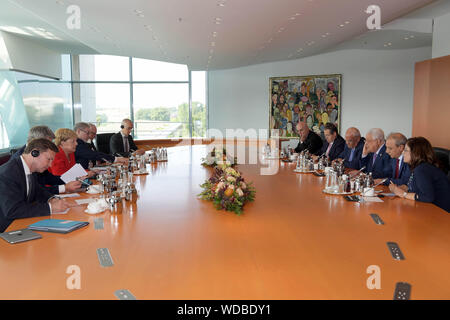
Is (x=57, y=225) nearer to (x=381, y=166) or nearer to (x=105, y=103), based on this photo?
(x=381, y=166)

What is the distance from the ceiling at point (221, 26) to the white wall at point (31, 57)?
39 centimetres

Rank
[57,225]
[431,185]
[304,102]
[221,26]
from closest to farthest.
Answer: [57,225] → [431,185] → [221,26] → [304,102]

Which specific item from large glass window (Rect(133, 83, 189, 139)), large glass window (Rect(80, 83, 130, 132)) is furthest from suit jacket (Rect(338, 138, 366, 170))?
large glass window (Rect(80, 83, 130, 132))

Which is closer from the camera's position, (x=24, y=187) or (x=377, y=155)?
(x=24, y=187)

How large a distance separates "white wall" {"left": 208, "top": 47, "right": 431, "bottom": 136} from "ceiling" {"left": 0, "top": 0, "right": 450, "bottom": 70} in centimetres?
50

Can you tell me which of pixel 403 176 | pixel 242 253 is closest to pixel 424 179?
pixel 403 176

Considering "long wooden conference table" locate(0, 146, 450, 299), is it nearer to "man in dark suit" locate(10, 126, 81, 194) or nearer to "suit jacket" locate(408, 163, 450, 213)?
"suit jacket" locate(408, 163, 450, 213)

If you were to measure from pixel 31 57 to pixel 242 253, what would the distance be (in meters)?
10.7

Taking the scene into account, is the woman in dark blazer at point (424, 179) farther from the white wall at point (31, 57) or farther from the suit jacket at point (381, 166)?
the white wall at point (31, 57)

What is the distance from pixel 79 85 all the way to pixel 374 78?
32.5ft

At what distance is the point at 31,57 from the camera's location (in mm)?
10469

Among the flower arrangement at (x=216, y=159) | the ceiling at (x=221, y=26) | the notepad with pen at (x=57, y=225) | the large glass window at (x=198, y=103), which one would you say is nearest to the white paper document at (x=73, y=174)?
the notepad with pen at (x=57, y=225)

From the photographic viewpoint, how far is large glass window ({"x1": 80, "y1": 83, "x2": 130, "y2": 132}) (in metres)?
13.5
